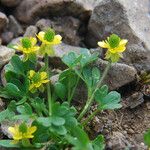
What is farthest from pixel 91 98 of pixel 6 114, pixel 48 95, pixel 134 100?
pixel 6 114

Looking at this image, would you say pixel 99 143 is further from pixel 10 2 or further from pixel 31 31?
pixel 10 2

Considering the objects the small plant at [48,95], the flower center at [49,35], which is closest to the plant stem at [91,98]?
the small plant at [48,95]

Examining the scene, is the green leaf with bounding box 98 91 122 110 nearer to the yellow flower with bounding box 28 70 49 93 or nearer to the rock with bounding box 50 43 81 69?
the yellow flower with bounding box 28 70 49 93

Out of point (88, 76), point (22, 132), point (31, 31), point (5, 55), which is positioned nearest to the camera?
point (22, 132)

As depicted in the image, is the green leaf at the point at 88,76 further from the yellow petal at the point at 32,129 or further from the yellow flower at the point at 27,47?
the yellow petal at the point at 32,129

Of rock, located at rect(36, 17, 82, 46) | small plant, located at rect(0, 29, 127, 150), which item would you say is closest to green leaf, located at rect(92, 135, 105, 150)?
small plant, located at rect(0, 29, 127, 150)

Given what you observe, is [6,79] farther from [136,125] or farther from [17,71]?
[136,125]

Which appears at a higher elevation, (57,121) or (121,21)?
(121,21)

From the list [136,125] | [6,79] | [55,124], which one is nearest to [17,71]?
[6,79]
